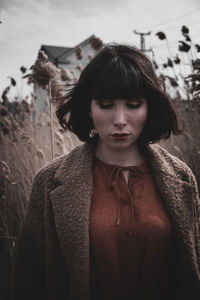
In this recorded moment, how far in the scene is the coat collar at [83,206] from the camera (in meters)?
1.14

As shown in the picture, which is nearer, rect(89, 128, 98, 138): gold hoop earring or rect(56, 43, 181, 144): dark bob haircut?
rect(56, 43, 181, 144): dark bob haircut

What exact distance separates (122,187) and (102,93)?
1.22ft

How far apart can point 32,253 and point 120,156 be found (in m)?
0.58

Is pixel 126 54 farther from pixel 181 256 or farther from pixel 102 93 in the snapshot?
pixel 181 256

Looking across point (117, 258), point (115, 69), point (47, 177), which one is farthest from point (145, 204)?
point (115, 69)

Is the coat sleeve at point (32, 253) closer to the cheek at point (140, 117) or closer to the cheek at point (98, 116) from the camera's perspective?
the cheek at point (98, 116)

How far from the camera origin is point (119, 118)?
1095mm

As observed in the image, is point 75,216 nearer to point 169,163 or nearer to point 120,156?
point 120,156

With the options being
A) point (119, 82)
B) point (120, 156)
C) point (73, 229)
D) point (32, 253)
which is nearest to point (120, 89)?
point (119, 82)

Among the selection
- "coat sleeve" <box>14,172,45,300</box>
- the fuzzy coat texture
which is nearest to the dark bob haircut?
the fuzzy coat texture

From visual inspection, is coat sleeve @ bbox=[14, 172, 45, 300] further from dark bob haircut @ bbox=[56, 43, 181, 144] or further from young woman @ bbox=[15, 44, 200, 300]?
dark bob haircut @ bbox=[56, 43, 181, 144]

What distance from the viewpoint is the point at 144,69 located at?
1.18 meters

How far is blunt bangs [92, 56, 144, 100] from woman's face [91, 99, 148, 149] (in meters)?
0.02

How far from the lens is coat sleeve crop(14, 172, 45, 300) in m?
1.30
